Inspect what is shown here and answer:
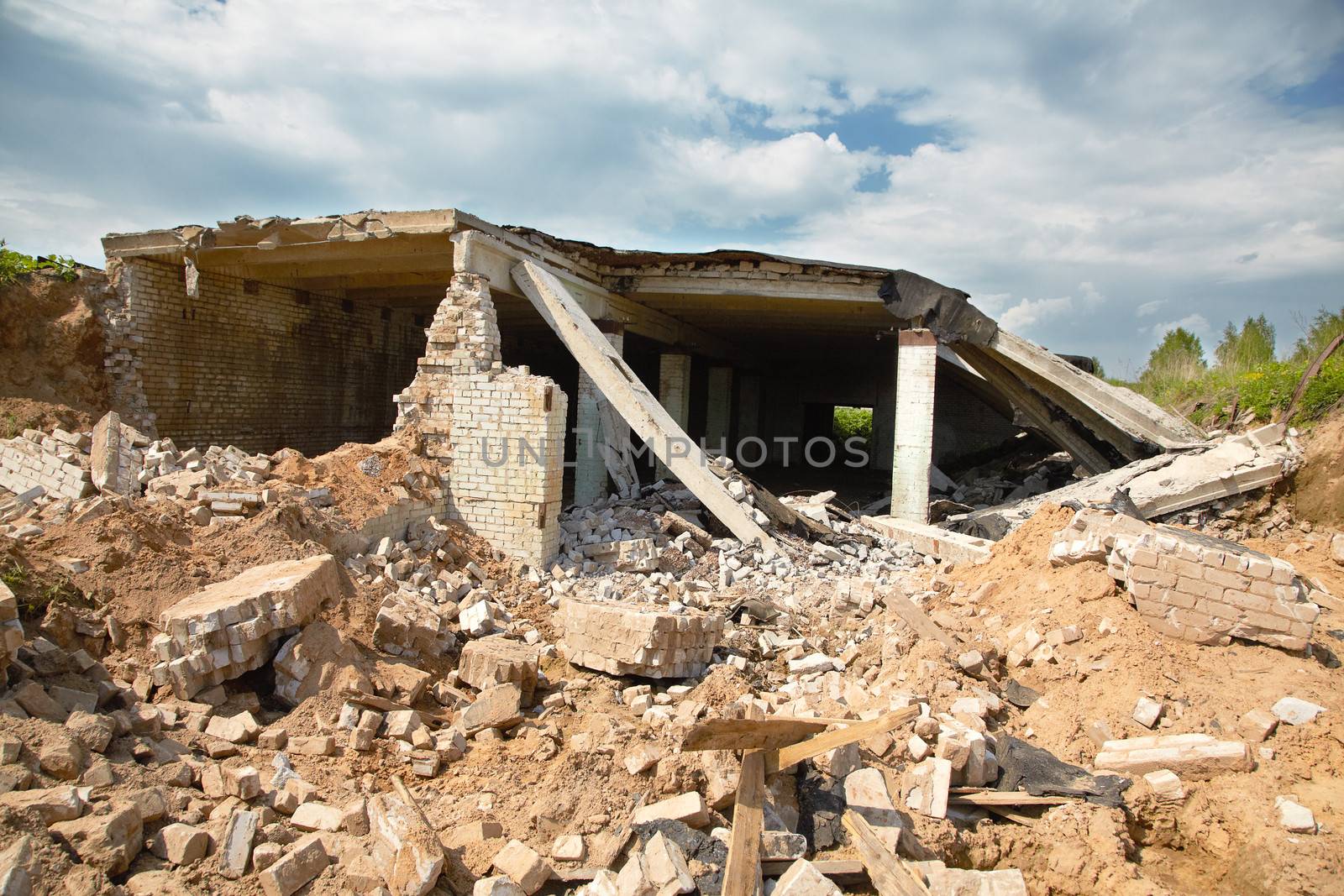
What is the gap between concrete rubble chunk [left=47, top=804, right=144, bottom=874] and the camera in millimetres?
2850

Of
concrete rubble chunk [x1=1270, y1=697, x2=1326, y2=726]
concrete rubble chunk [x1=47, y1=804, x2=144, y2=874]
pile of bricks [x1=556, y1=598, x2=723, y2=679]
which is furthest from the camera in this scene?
pile of bricks [x1=556, y1=598, x2=723, y2=679]

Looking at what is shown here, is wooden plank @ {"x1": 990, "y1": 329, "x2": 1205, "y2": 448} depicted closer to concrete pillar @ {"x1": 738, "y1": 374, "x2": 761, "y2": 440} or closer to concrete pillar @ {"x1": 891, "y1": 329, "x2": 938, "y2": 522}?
concrete pillar @ {"x1": 891, "y1": 329, "x2": 938, "y2": 522}

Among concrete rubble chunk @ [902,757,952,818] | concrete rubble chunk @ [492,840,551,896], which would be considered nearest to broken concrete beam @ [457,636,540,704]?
concrete rubble chunk @ [492,840,551,896]

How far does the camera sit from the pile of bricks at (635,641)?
5.36 metres

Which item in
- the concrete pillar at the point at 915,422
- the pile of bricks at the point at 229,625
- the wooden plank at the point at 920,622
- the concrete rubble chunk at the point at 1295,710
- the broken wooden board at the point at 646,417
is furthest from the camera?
the concrete pillar at the point at 915,422

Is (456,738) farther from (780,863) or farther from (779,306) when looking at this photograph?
(779,306)

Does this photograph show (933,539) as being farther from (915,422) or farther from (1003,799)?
(1003,799)

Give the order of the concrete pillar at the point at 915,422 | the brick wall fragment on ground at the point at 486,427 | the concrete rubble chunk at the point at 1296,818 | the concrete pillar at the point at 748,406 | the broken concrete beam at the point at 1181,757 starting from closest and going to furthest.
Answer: the concrete rubble chunk at the point at 1296,818, the broken concrete beam at the point at 1181,757, the brick wall fragment on ground at the point at 486,427, the concrete pillar at the point at 915,422, the concrete pillar at the point at 748,406

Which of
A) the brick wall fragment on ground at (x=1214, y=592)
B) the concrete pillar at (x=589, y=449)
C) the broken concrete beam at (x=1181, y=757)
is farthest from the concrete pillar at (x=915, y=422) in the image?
the broken concrete beam at (x=1181, y=757)

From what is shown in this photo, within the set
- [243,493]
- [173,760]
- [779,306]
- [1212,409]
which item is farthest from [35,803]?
[1212,409]

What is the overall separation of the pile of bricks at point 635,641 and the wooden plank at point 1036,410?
7869 millimetres

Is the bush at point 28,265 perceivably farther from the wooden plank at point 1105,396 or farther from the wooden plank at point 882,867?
the wooden plank at point 1105,396

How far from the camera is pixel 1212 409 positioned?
11336mm

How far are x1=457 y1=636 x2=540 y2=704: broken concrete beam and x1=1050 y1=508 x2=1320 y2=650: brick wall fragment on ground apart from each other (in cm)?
468
